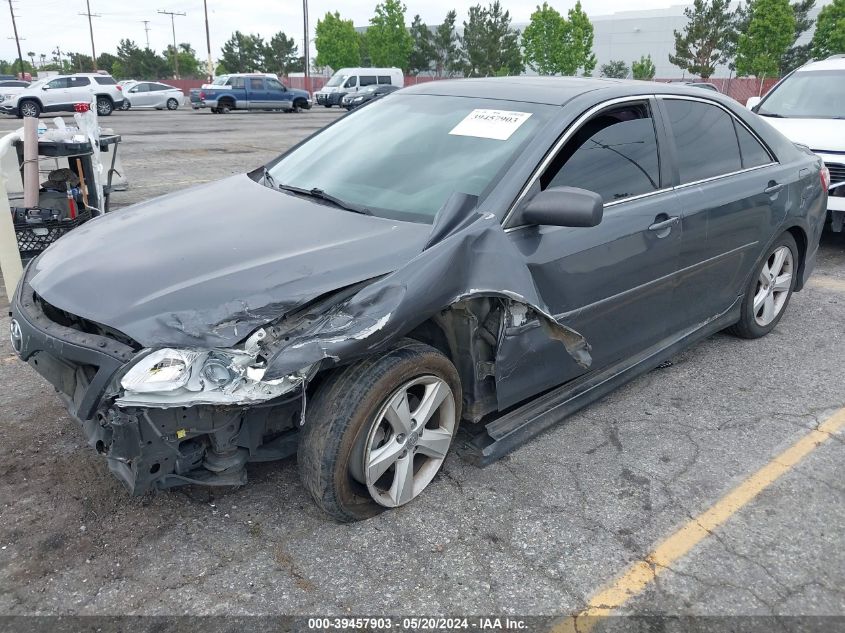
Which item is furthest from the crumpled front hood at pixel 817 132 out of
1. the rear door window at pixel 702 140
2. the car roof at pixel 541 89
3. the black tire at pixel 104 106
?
the black tire at pixel 104 106

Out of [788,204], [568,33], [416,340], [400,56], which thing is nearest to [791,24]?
[568,33]

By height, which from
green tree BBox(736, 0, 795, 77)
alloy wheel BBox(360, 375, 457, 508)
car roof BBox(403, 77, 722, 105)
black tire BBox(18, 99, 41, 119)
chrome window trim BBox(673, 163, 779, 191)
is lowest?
alloy wheel BBox(360, 375, 457, 508)

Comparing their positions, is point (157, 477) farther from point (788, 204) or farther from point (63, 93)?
point (63, 93)

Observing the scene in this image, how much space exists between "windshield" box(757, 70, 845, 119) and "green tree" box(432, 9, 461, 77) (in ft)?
192

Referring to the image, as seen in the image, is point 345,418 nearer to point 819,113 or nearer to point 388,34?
point 819,113

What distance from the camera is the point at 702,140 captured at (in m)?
3.82

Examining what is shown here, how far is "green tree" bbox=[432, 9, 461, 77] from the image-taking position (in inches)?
2498

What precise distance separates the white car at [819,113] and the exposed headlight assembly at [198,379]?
20.0ft

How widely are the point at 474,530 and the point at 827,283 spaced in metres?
4.96

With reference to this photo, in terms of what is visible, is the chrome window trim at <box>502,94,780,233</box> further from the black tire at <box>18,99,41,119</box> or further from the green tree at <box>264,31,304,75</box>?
the green tree at <box>264,31,304,75</box>

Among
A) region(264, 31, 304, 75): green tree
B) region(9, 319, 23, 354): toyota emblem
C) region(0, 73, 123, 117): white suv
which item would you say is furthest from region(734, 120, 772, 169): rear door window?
region(264, 31, 304, 75): green tree

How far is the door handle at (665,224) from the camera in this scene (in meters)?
3.36

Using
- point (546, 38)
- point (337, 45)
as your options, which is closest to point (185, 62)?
point (337, 45)

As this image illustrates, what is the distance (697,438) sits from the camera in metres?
3.46
